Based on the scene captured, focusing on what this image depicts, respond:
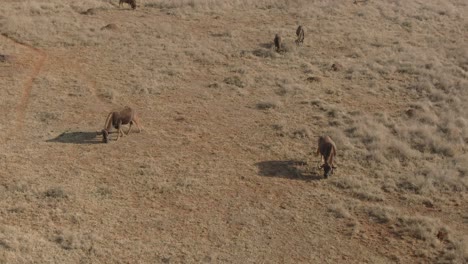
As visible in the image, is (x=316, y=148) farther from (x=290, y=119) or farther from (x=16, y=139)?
(x=16, y=139)

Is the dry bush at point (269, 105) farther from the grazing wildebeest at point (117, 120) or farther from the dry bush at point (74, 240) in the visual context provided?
the dry bush at point (74, 240)

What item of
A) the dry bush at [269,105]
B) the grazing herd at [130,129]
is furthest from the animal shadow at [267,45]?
the grazing herd at [130,129]

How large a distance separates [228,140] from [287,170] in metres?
3.02

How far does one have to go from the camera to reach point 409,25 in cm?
3538

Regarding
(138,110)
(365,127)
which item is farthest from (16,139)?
(365,127)

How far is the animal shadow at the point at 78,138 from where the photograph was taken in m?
19.3

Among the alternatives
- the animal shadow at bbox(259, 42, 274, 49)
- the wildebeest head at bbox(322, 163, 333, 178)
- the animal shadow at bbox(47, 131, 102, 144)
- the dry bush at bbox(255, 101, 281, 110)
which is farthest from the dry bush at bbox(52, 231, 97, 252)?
the animal shadow at bbox(259, 42, 274, 49)

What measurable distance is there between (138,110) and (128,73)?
13.5 ft

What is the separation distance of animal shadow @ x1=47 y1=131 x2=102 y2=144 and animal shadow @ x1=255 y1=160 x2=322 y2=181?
6.26 metres

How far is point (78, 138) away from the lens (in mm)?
19516

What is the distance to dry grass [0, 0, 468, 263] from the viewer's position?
47.2 feet

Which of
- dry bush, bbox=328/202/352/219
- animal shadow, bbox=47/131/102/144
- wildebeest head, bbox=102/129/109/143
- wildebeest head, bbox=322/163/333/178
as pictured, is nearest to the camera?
dry bush, bbox=328/202/352/219

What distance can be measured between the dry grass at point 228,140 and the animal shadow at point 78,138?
2.9 inches

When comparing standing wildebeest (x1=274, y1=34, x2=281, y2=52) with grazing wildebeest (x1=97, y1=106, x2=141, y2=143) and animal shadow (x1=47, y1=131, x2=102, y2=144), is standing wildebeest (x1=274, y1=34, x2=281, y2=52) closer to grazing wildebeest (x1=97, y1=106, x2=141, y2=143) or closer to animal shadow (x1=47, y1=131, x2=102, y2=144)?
grazing wildebeest (x1=97, y1=106, x2=141, y2=143)
